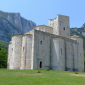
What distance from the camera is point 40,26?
113ft

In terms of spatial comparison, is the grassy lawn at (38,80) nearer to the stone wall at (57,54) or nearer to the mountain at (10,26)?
the stone wall at (57,54)

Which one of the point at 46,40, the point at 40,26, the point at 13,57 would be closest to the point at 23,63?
the point at 13,57

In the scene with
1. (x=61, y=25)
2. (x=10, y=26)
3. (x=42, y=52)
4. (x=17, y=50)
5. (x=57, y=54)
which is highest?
(x=10, y=26)

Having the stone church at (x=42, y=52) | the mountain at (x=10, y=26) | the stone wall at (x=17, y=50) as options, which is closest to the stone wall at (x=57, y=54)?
the stone church at (x=42, y=52)

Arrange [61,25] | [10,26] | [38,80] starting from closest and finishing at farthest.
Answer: [38,80] < [61,25] < [10,26]

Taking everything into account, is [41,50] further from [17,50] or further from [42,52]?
[17,50]

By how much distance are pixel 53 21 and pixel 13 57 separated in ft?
58.3

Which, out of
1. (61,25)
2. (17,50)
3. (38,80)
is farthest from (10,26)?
(38,80)

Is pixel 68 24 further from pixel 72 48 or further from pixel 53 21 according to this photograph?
pixel 72 48

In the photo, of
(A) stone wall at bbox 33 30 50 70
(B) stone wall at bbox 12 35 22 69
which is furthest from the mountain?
(A) stone wall at bbox 33 30 50 70

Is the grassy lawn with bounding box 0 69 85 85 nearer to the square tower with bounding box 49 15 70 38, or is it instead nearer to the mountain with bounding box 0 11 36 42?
the square tower with bounding box 49 15 70 38

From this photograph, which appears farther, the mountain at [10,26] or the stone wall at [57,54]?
the mountain at [10,26]

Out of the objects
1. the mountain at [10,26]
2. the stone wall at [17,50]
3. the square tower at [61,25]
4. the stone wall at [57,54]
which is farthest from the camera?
the mountain at [10,26]

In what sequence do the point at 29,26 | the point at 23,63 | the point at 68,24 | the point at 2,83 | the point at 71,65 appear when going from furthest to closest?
the point at 29,26, the point at 68,24, the point at 71,65, the point at 23,63, the point at 2,83
